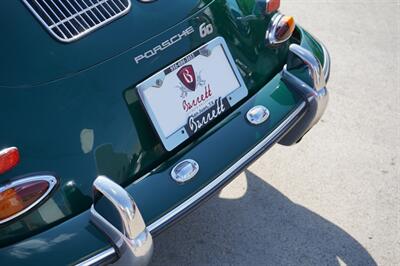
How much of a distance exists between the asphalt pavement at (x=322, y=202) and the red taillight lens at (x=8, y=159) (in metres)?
1.27

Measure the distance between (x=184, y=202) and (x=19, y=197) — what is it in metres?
0.70

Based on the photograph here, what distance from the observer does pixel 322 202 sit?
344cm

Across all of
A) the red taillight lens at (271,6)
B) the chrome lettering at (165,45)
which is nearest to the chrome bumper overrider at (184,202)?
the red taillight lens at (271,6)

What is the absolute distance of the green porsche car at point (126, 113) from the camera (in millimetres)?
2053

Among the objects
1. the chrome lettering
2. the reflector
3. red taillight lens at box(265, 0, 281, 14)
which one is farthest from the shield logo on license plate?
red taillight lens at box(265, 0, 281, 14)

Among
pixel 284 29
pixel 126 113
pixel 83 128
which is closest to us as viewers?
pixel 83 128

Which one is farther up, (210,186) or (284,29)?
(284,29)

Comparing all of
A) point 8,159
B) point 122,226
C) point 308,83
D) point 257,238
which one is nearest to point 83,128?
point 8,159

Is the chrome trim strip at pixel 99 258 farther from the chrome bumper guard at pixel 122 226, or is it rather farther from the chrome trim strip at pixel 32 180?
the chrome trim strip at pixel 32 180

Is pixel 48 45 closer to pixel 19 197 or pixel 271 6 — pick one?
pixel 19 197

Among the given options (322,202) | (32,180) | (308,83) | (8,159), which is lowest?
(322,202)

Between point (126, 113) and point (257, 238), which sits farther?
point (257, 238)

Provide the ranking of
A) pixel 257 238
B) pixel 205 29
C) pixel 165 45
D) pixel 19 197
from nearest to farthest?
pixel 19 197, pixel 165 45, pixel 205 29, pixel 257 238

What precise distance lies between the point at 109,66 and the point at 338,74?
9.76ft
